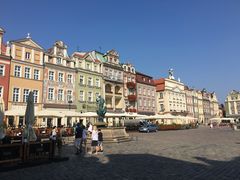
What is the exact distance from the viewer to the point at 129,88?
5244 centimetres

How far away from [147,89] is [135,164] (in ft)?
160

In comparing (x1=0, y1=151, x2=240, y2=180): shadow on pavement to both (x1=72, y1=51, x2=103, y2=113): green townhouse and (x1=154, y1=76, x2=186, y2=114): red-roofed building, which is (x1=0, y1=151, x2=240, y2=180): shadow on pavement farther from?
(x1=154, y1=76, x2=186, y2=114): red-roofed building

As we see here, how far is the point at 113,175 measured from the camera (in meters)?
8.13

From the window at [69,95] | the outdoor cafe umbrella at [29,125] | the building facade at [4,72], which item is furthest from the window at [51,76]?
the outdoor cafe umbrella at [29,125]

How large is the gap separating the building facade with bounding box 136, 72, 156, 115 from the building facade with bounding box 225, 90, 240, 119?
66779 mm

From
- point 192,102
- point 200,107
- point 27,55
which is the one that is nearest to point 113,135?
point 27,55

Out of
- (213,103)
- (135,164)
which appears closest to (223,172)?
(135,164)

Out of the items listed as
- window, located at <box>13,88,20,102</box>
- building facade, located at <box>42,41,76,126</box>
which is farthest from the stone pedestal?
window, located at <box>13,88,20,102</box>

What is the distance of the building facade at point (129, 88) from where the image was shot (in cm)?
5119

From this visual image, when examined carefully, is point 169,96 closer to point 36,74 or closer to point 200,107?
point 200,107

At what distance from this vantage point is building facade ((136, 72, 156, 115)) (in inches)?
2175

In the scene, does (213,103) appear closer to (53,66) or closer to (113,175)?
(53,66)

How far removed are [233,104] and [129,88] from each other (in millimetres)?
78330

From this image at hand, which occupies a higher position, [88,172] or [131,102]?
[131,102]
